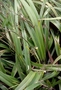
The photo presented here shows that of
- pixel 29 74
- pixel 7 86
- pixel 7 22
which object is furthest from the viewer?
pixel 7 22

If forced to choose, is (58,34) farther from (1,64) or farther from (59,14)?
(1,64)

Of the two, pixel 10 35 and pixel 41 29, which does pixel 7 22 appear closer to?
pixel 10 35

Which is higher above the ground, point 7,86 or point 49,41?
point 49,41

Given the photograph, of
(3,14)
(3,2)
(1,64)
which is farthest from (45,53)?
(3,2)

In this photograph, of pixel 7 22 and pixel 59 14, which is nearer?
pixel 7 22

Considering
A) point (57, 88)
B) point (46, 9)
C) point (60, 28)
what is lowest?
point (57, 88)

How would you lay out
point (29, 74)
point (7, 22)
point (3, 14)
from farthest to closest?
point (3, 14) → point (7, 22) → point (29, 74)
